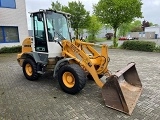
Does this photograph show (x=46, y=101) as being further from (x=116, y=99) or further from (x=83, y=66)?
(x=116, y=99)

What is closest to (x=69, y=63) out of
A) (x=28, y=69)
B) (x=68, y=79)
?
(x=68, y=79)

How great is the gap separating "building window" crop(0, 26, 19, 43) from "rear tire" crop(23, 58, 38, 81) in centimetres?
944

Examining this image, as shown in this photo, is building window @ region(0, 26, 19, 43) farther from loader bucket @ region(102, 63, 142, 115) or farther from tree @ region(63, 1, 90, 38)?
loader bucket @ region(102, 63, 142, 115)

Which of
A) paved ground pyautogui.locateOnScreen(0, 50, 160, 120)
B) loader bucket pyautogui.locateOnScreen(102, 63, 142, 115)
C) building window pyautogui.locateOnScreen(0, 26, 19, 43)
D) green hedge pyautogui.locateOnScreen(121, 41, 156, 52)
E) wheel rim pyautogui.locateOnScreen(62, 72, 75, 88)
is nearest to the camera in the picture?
paved ground pyautogui.locateOnScreen(0, 50, 160, 120)

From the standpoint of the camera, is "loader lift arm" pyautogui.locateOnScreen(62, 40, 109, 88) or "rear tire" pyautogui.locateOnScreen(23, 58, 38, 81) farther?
"rear tire" pyautogui.locateOnScreen(23, 58, 38, 81)

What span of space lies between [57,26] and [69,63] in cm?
143

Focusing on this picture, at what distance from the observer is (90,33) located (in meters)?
31.8

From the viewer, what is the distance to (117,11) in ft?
54.4

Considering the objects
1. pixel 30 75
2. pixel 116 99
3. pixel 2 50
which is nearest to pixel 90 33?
pixel 2 50

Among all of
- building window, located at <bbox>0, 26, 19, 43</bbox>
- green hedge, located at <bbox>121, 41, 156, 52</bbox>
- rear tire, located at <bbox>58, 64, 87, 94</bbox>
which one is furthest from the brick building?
rear tire, located at <bbox>58, 64, 87, 94</bbox>

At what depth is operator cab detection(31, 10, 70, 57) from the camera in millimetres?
5484

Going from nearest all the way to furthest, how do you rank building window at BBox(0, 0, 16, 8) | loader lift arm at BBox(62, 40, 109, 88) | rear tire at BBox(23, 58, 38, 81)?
loader lift arm at BBox(62, 40, 109, 88), rear tire at BBox(23, 58, 38, 81), building window at BBox(0, 0, 16, 8)

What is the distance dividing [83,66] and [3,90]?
2755mm

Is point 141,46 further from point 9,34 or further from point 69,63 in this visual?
point 69,63
